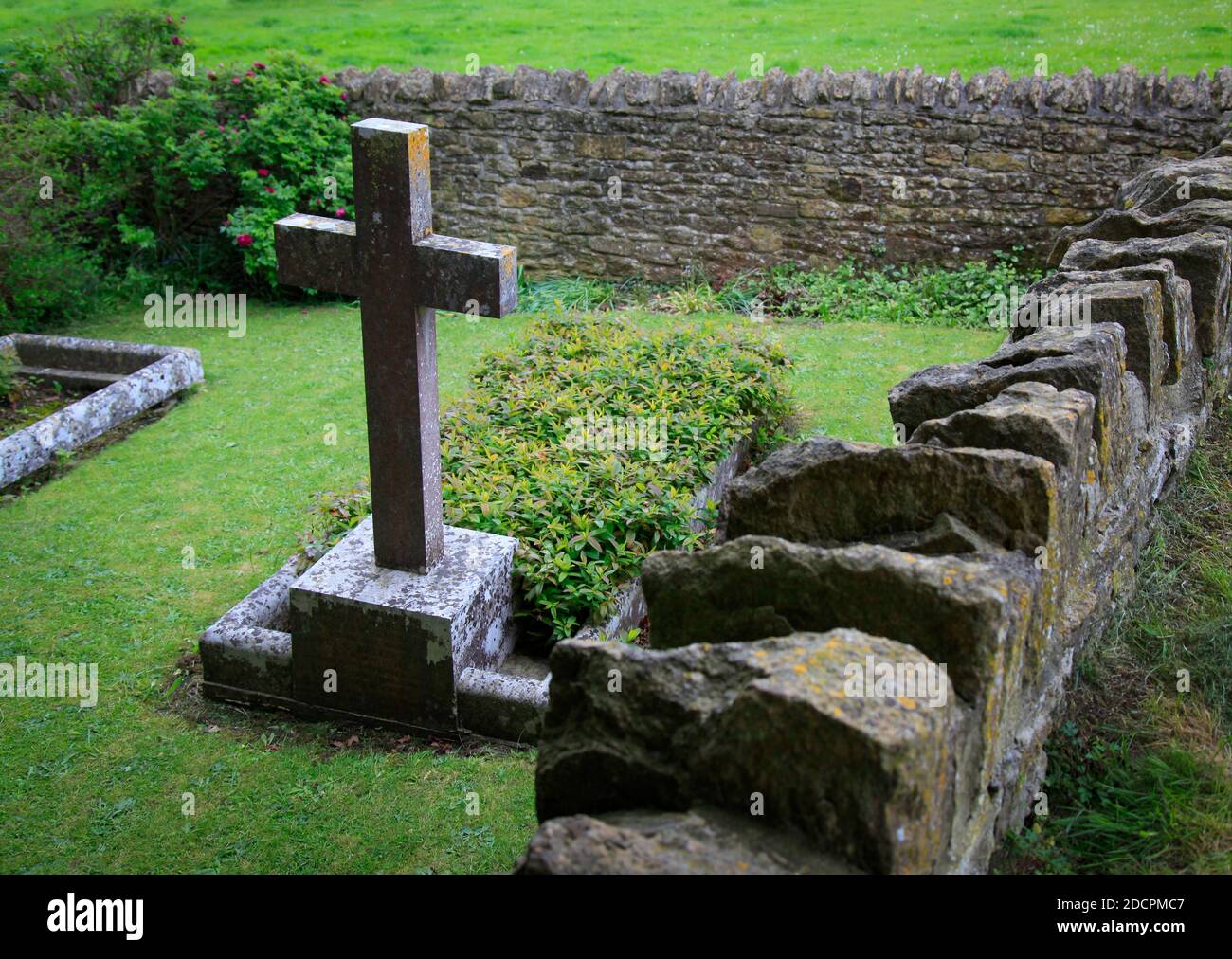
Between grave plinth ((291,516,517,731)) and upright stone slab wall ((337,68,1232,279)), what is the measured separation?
22.1ft

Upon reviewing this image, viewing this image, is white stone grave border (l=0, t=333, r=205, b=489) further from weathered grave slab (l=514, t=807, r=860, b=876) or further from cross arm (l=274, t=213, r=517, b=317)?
weathered grave slab (l=514, t=807, r=860, b=876)

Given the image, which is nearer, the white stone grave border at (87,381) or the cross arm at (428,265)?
the cross arm at (428,265)

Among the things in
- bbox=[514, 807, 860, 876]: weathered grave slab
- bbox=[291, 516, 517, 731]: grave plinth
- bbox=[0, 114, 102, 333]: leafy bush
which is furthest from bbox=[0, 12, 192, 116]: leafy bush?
bbox=[514, 807, 860, 876]: weathered grave slab

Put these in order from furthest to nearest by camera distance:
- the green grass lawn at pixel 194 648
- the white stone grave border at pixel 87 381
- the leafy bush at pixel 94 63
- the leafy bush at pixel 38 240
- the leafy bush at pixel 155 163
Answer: the leafy bush at pixel 94 63, the leafy bush at pixel 155 163, the leafy bush at pixel 38 240, the white stone grave border at pixel 87 381, the green grass lawn at pixel 194 648

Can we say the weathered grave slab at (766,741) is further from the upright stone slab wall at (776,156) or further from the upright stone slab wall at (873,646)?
the upright stone slab wall at (776,156)

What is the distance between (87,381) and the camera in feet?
28.6

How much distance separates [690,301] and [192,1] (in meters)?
14.2

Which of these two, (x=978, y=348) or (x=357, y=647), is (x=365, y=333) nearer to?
(x=357, y=647)

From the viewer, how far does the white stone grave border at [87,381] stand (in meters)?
7.30

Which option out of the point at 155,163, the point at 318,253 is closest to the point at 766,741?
the point at 318,253

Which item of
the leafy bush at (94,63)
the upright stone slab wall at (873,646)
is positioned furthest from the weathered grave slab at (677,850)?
the leafy bush at (94,63)

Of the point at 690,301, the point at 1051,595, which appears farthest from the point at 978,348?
the point at 1051,595

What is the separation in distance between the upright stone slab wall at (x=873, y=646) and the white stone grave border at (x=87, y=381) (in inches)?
225

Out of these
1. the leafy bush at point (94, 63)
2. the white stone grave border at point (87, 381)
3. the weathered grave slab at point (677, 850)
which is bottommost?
the white stone grave border at point (87, 381)
